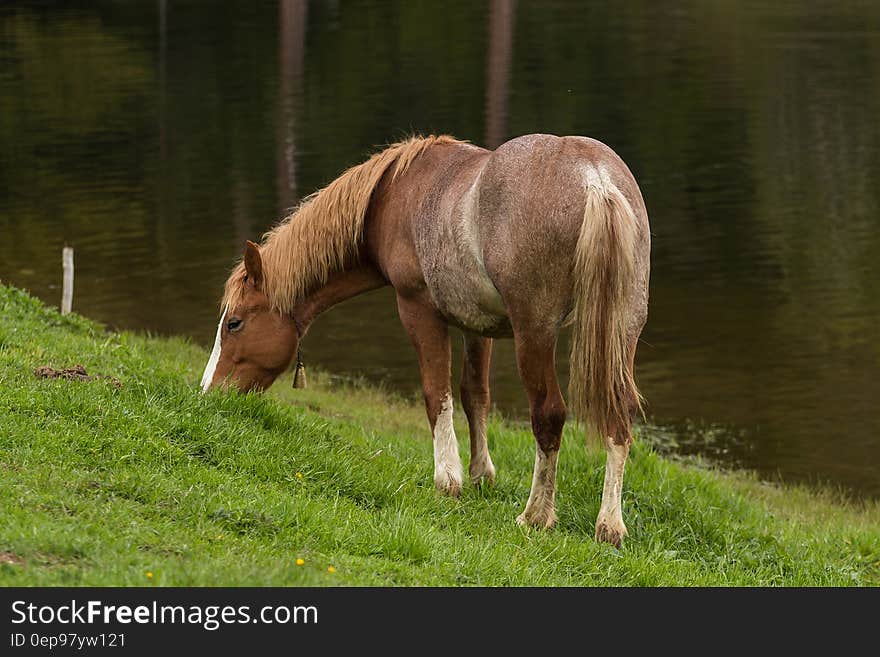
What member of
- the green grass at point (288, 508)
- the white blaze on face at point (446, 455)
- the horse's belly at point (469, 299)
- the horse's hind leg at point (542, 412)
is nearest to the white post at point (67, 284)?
the green grass at point (288, 508)

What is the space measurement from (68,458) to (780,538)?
4.64 metres

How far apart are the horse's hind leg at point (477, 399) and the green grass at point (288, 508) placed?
19 cm

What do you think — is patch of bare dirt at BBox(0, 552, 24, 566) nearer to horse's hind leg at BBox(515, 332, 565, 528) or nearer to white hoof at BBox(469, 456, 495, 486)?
horse's hind leg at BBox(515, 332, 565, 528)

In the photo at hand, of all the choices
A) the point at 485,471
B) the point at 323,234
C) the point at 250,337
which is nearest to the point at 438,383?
the point at 485,471

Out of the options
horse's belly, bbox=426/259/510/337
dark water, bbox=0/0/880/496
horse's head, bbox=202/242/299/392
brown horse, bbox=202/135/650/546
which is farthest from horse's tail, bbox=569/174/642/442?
dark water, bbox=0/0/880/496

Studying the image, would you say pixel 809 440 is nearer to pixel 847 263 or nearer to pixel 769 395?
pixel 769 395

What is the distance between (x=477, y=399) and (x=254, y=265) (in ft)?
6.10

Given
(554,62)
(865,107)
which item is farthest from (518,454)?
(554,62)

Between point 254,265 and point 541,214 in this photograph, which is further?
point 254,265

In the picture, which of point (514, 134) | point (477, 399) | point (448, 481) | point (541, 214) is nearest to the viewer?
point (541, 214)

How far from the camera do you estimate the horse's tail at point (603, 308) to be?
21.9 ft

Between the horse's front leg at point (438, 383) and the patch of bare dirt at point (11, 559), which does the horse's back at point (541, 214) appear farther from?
the patch of bare dirt at point (11, 559)

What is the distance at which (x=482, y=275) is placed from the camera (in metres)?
7.37

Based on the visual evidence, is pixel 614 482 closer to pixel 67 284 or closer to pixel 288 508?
pixel 288 508
